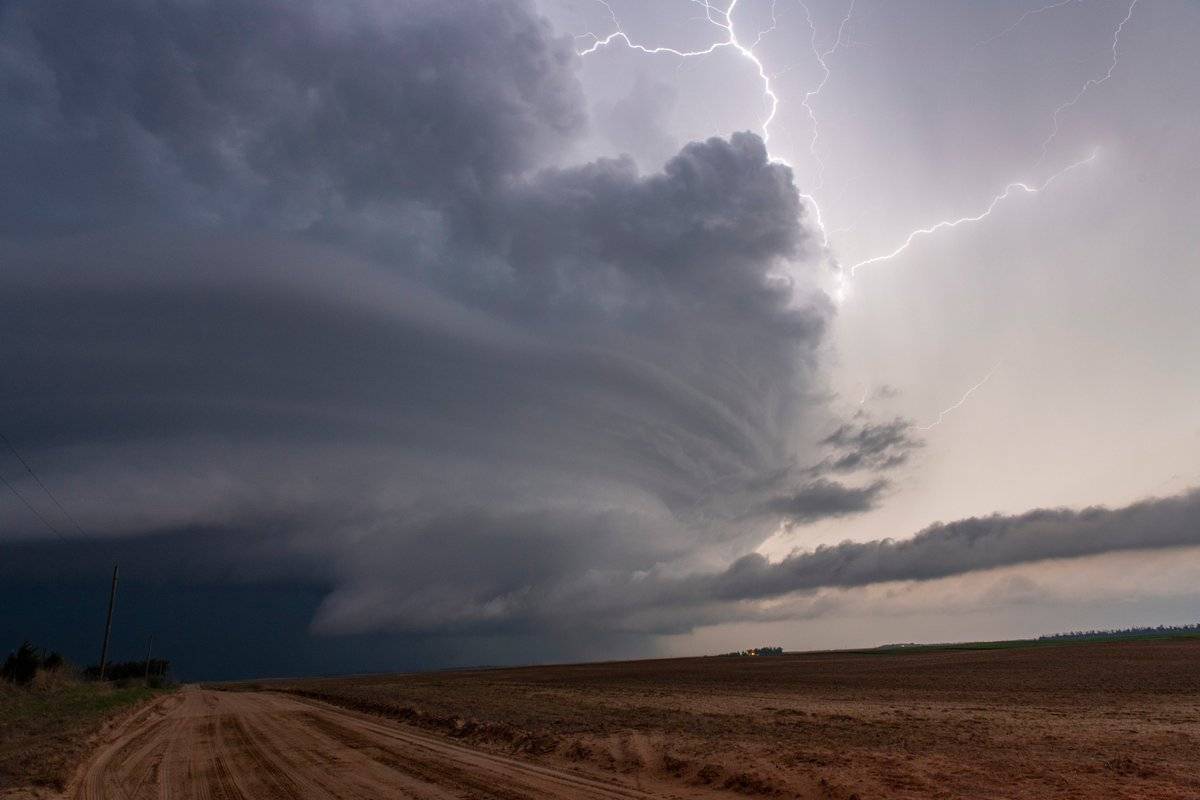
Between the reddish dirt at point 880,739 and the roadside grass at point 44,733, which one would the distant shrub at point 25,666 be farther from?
the reddish dirt at point 880,739

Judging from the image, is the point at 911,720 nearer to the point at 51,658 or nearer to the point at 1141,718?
the point at 1141,718

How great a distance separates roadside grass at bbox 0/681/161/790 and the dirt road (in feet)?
2.63

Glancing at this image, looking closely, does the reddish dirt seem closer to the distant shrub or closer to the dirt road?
the dirt road

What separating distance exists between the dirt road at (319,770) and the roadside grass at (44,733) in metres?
0.80

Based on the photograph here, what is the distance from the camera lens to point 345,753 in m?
20.8

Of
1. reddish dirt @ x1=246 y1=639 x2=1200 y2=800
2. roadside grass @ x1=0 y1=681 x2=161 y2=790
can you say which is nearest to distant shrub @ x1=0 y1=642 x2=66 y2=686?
roadside grass @ x1=0 y1=681 x2=161 y2=790

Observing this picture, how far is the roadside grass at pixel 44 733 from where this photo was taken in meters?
16.4

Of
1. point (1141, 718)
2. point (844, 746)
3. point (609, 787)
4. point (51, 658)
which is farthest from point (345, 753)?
point (51, 658)

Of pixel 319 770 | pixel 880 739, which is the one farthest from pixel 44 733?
pixel 880 739

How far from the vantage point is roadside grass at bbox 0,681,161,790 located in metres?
16.4

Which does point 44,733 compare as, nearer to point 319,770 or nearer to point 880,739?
point 319,770

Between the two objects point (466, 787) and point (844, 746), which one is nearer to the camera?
point (466, 787)

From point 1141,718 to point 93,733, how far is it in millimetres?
40210

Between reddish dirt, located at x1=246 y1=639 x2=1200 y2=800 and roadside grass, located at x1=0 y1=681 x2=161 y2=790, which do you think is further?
roadside grass, located at x1=0 y1=681 x2=161 y2=790
